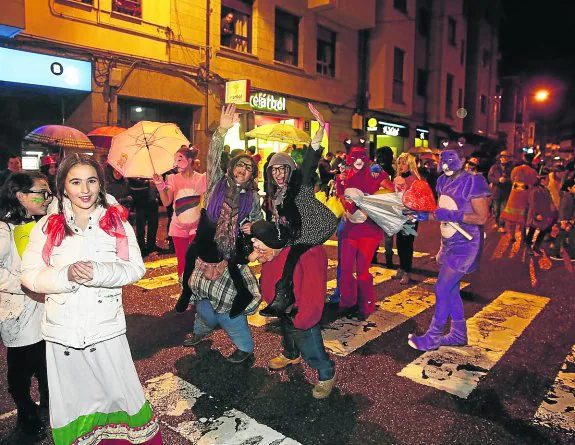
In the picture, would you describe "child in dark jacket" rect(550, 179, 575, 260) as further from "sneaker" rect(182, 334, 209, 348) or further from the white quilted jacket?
the white quilted jacket

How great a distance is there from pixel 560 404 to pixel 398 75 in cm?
2378

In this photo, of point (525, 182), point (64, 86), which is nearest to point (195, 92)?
point (64, 86)

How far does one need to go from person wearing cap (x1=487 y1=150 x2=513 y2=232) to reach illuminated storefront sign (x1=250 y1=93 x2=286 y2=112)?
823 cm

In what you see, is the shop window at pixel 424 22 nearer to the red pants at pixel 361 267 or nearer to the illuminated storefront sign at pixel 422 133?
the illuminated storefront sign at pixel 422 133

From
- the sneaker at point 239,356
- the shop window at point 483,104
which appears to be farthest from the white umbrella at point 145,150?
the shop window at point 483,104

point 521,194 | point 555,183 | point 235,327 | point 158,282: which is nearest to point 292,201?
point 235,327

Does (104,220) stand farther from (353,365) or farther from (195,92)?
(195,92)

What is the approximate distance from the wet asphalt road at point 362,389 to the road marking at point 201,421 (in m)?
0.04

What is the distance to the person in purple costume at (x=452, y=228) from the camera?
4.47 m

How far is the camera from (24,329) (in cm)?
316

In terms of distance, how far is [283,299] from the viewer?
3.64m

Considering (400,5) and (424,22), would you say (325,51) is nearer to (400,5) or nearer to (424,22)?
(400,5)

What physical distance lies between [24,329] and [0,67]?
10.3 m

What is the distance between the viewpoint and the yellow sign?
50.5ft
